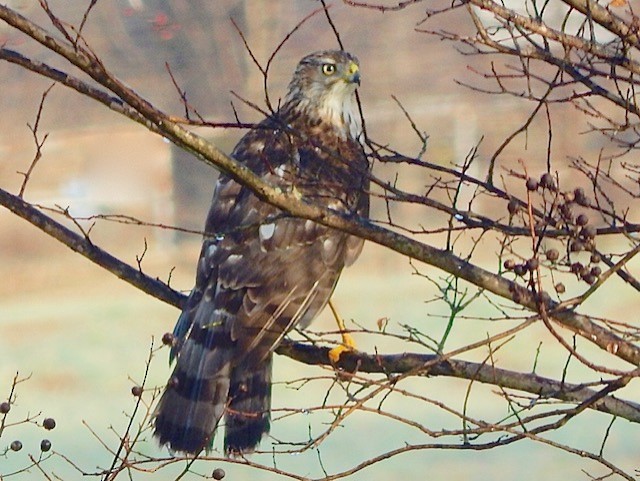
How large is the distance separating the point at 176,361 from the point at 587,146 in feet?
12.6

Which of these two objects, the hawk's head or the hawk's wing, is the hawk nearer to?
the hawk's wing

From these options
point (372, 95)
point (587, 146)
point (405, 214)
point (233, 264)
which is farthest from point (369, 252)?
point (233, 264)

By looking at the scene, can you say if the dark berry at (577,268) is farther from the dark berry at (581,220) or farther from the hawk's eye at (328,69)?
the hawk's eye at (328,69)

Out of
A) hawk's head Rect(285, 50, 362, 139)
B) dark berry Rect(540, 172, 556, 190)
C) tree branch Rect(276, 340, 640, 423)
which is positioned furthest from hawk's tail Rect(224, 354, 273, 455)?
dark berry Rect(540, 172, 556, 190)

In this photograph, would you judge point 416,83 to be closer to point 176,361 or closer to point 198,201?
point 198,201

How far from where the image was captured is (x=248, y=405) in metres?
3.17

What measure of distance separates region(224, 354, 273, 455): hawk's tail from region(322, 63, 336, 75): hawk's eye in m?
1.17

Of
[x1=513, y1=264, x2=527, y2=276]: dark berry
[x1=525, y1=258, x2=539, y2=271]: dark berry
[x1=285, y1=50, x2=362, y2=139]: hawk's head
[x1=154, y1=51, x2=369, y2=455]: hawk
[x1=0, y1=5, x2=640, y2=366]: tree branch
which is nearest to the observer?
[x1=0, y1=5, x2=640, y2=366]: tree branch

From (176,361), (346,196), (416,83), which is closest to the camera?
(346,196)

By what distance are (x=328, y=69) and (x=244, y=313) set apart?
114 centimetres

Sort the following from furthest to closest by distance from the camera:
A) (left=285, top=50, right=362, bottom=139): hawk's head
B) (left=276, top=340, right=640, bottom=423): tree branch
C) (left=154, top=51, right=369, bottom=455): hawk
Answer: (left=285, top=50, right=362, bottom=139): hawk's head
(left=154, top=51, right=369, bottom=455): hawk
(left=276, top=340, right=640, bottom=423): tree branch

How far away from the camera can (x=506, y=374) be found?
266 centimetres

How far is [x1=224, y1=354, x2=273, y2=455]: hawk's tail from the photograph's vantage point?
314cm

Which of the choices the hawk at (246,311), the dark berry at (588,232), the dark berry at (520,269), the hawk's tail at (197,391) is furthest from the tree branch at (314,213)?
the hawk's tail at (197,391)
